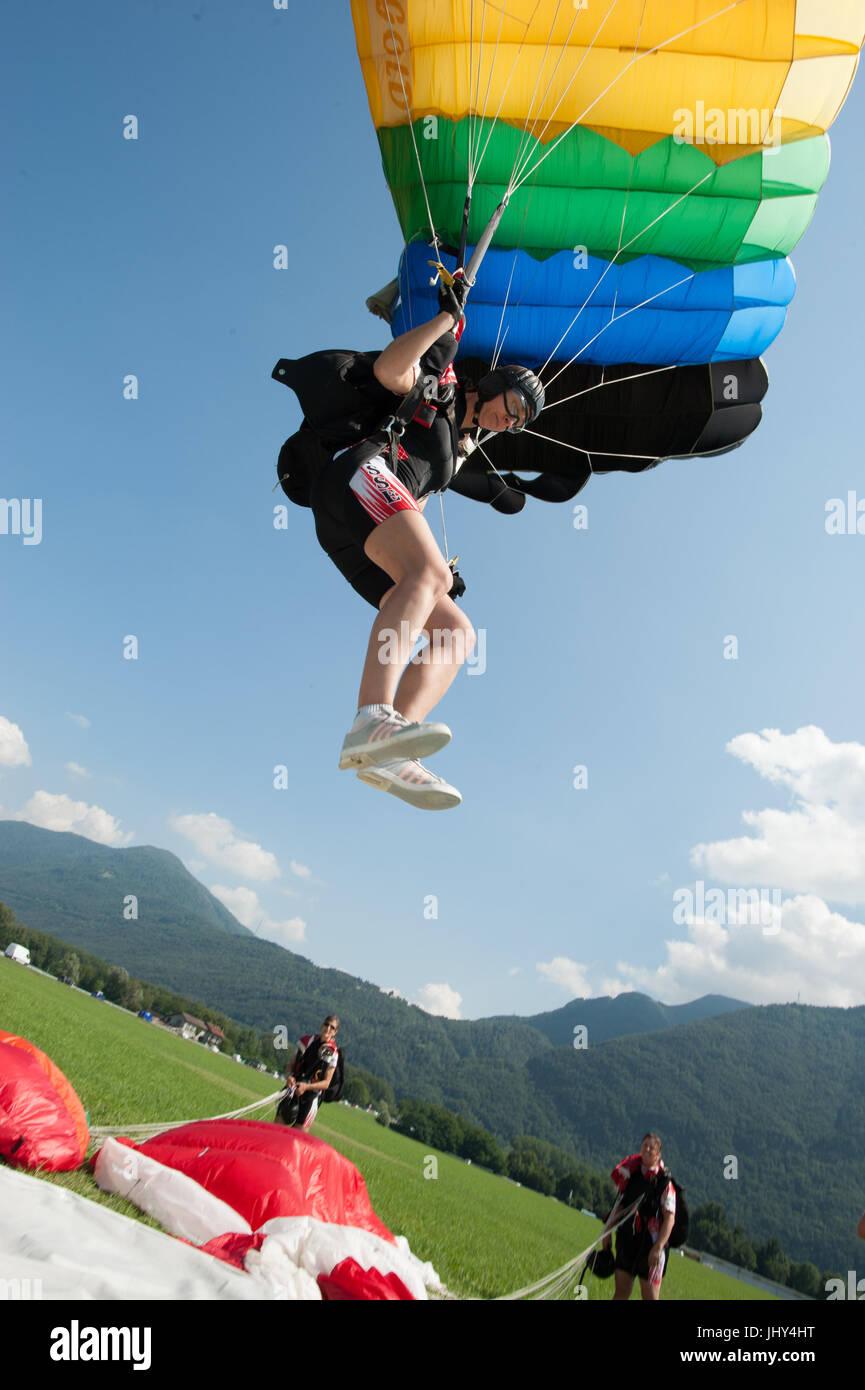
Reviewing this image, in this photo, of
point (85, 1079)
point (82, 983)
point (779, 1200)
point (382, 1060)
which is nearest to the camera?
point (85, 1079)

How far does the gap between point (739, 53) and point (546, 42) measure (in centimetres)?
114

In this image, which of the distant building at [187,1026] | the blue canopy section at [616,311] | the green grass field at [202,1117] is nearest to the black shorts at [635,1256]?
the green grass field at [202,1117]

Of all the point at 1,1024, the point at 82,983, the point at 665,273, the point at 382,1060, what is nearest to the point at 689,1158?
the point at 382,1060

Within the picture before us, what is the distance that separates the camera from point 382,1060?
101 m

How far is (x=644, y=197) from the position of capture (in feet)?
16.4

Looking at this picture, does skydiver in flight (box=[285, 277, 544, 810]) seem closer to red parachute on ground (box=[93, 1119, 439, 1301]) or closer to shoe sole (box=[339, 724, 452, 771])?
shoe sole (box=[339, 724, 452, 771])

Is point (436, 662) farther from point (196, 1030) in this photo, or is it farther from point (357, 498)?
point (196, 1030)

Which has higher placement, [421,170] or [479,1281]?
[421,170]

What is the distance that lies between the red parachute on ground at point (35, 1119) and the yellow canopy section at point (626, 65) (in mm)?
5519

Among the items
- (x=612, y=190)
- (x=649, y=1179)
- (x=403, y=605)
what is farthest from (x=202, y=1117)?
(x=612, y=190)

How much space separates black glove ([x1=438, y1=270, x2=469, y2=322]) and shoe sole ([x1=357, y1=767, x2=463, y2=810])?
1.54 meters

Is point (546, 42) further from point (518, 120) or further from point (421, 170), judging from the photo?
point (421, 170)

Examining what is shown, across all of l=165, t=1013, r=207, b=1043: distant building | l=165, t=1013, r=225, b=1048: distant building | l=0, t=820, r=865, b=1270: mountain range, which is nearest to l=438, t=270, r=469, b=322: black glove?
l=165, t=1013, r=207, b=1043: distant building

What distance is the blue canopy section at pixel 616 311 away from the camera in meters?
5.07
